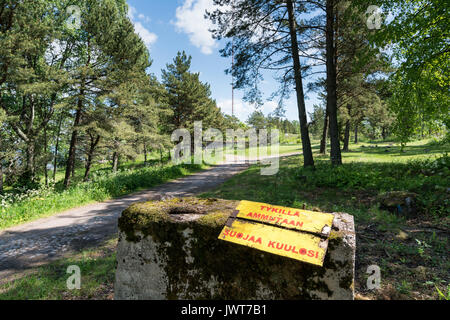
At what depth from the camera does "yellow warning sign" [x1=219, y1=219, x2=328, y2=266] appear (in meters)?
1.77

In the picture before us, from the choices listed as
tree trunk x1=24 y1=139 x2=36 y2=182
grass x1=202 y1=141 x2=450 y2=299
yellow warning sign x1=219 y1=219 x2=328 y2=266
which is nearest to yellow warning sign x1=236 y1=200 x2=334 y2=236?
yellow warning sign x1=219 y1=219 x2=328 y2=266

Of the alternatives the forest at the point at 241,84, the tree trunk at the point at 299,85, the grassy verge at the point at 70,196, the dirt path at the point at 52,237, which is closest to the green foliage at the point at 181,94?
the forest at the point at 241,84

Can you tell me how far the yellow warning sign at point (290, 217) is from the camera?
193 cm

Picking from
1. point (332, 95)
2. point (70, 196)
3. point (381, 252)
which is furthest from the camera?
point (332, 95)

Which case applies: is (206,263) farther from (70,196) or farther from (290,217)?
(70,196)

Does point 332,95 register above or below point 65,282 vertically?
above

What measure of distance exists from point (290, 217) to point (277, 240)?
306 millimetres

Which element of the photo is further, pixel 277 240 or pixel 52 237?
pixel 52 237

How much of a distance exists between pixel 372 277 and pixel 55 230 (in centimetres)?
742

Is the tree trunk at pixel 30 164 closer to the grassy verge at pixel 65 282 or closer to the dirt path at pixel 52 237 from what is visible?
the dirt path at pixel 52 237

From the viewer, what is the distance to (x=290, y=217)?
2.11m

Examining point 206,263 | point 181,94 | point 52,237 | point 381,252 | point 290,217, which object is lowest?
point 52,237

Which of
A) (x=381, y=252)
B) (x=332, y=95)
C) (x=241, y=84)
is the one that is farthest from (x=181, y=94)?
(x=381, y=252)
